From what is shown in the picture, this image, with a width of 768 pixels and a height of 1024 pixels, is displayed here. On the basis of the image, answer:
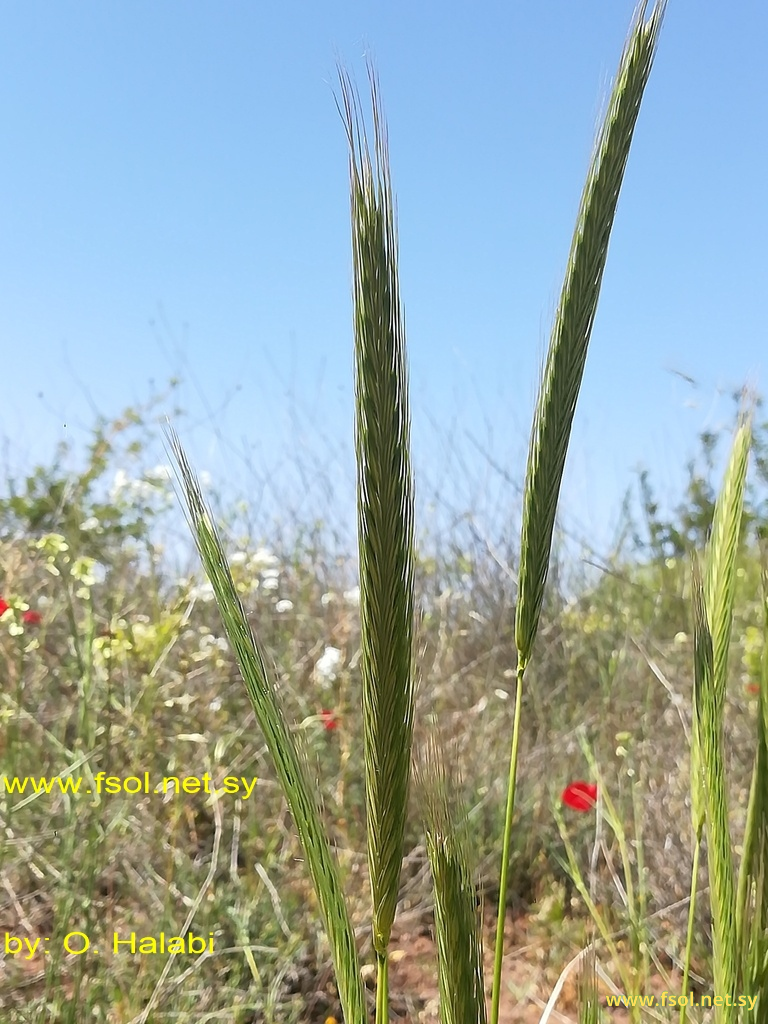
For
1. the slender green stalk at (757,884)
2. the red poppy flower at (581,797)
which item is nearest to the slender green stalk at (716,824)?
the slender green stalk at (757,884)

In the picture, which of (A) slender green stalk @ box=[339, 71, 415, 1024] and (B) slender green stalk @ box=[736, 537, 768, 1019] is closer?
(A) slender green stalk @ box=[339, 71, 415, 1024]

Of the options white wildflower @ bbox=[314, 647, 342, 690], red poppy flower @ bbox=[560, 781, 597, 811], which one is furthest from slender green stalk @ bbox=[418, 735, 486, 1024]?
white wildflower @ bbox=[314, 647, 342, 690]

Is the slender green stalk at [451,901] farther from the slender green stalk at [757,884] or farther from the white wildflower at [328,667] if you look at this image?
the white wildflower at [328,667]

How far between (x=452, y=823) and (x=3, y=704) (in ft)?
4.37

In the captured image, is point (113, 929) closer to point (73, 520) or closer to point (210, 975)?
point (210, 975)

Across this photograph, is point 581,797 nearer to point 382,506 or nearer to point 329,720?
point 329,720

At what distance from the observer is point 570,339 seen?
536 mm

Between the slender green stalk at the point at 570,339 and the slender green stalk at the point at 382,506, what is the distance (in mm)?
93

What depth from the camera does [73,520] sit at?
1.65 meters

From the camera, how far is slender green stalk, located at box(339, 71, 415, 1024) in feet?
1.32

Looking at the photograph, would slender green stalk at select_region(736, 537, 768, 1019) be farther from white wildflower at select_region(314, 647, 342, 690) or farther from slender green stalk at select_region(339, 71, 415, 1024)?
white wildflower at select_region(314, 647, 342, 690)

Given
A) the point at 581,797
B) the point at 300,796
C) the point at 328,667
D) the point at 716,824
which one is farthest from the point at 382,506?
the point at 328,667

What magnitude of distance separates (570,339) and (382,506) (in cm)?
20

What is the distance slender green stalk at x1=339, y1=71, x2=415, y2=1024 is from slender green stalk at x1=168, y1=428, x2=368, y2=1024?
0.8 inches
